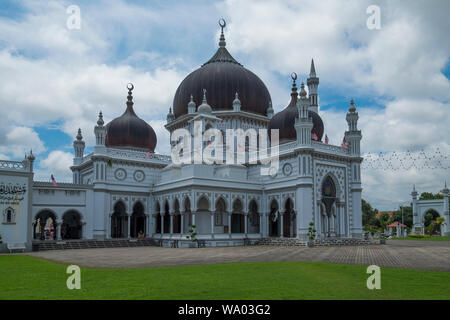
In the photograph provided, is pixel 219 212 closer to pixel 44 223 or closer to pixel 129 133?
pixel 129 133

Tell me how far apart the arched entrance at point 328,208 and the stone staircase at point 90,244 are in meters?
14.4

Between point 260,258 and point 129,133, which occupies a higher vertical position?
point 129,133

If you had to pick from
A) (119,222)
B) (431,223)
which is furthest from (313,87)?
(431,223)

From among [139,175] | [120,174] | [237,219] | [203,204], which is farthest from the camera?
[139,175]

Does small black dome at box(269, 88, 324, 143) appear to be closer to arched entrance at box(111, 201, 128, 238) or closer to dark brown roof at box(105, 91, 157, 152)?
dark brown roof at box(105, 91, 157, 152)

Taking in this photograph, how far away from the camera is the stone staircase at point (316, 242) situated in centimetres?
3334

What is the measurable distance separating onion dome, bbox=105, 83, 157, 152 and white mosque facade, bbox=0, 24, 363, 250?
0.10 m

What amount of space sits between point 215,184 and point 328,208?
33.5ft

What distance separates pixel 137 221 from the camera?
1658 inches

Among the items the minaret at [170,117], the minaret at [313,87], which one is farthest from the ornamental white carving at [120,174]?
the minaret at [313,87]

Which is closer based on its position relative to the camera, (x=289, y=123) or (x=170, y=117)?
(x=289, y=123)
